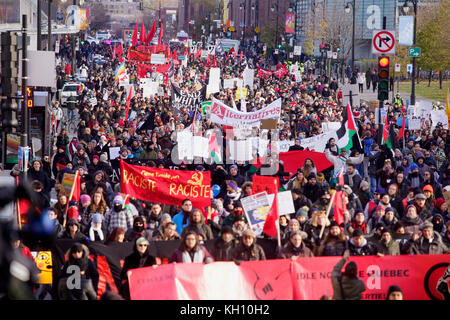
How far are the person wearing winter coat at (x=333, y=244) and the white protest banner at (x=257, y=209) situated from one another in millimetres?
1421

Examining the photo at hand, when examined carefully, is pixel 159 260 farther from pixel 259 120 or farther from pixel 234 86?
pixel 234 86

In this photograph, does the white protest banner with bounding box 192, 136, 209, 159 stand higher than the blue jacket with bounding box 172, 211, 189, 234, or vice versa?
the white protest banner with bounding box 192, 136, 209, 159

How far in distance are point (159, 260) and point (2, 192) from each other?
17.4 ft

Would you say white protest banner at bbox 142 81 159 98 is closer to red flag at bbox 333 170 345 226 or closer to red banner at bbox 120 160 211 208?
red banner at bbox 120 160 211 208

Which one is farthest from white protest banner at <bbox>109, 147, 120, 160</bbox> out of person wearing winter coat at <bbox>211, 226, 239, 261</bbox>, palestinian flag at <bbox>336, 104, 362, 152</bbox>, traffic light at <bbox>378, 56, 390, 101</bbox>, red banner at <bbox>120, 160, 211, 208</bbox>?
person wearing winter coat at <bbox>211, 226, 239, 261</bbox>

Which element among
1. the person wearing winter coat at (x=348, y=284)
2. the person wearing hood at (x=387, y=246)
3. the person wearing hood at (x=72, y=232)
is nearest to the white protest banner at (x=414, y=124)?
the person wearing hood at (x=387, y=246)

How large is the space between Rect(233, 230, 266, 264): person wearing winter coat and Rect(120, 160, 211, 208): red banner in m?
3.38

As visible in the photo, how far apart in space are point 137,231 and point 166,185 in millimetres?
2155

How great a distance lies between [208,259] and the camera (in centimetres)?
938

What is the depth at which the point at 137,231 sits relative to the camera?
1128cm

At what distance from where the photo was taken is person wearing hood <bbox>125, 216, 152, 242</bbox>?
36.6ft

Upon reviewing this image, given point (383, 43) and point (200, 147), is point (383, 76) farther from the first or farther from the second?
point (200, 147)

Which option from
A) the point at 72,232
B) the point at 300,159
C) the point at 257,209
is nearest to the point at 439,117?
the point at 300,159
